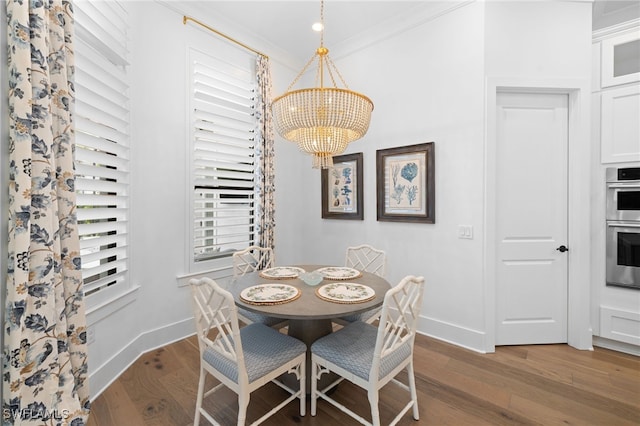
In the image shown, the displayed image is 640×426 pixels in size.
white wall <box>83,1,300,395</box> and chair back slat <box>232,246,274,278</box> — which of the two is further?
chair back slat <box>232,246,274,278</box>

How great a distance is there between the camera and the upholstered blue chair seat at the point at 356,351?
1.51 m

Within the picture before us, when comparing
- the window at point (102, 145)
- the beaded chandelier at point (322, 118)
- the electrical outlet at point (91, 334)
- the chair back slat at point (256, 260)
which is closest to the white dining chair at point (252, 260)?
the chair back slat at point (256, 260)

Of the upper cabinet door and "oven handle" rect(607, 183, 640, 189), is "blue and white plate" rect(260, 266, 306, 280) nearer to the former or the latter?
"oven handle" rect(607, 183, 640, 189)

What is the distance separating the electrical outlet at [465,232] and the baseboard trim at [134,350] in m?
2.75

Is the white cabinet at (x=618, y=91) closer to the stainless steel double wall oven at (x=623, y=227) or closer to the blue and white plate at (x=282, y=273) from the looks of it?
the stainless steel double wall oven at (x=623, y=227)

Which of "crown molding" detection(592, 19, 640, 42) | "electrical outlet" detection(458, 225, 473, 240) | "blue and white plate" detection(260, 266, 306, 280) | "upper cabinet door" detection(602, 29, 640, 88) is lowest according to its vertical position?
"blue and white plate" detection(260, 266, 306, 280)

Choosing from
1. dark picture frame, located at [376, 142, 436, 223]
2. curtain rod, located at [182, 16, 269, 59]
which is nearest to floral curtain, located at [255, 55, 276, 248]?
curtain rod, located at [182, 16, 269, 59]

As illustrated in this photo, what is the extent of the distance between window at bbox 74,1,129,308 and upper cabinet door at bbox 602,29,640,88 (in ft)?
13.6

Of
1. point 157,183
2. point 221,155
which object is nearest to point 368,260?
point 221,155

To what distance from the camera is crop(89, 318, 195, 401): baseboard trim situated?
77.1 inches

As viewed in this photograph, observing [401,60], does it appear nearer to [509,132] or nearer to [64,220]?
[509,132]

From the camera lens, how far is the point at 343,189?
11.5 ft

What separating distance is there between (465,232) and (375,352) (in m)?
1.68

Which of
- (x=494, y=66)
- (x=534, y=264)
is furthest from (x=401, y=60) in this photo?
(x=534, y=264)
